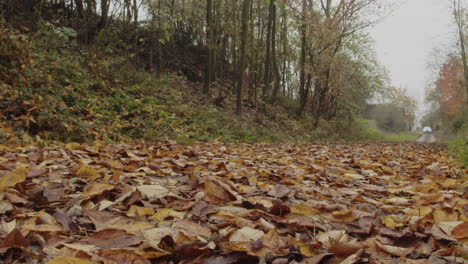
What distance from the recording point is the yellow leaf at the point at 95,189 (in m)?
1.78

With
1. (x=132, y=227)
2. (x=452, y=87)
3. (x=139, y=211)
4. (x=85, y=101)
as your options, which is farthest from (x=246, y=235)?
(x=452, y=87)

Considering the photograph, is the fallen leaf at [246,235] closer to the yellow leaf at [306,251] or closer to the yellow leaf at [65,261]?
the yellow leaf at [306,251]

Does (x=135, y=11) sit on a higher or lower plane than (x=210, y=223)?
higher

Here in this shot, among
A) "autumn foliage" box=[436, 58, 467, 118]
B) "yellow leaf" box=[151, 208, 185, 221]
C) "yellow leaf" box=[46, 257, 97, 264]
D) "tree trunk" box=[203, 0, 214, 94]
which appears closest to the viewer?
"yellow leaf" box=[46, 257, 97, 264]

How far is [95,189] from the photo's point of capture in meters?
1.83

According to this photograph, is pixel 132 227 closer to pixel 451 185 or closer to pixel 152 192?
pixel 152 192

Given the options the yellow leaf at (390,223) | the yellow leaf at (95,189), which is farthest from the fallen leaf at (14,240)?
the yellow leaf at (390,223)

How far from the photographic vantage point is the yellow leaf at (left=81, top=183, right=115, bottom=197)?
1.78 metres

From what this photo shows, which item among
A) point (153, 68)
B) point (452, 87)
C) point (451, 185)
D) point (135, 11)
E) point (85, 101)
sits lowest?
point (451, 185)

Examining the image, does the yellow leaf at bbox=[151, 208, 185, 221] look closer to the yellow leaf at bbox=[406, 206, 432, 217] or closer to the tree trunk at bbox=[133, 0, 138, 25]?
the yellow leaf at bbox=[406, 206, 432, 217]

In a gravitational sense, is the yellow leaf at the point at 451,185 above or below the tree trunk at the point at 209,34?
below

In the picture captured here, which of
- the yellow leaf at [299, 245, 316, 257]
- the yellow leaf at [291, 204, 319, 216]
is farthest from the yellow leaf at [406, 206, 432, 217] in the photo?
the yellow leaf at [299, 245, 316, 257]

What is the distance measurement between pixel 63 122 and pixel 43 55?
3216 mm

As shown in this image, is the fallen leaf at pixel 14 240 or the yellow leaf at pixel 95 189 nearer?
the fallen leaf at pixel 14 240
